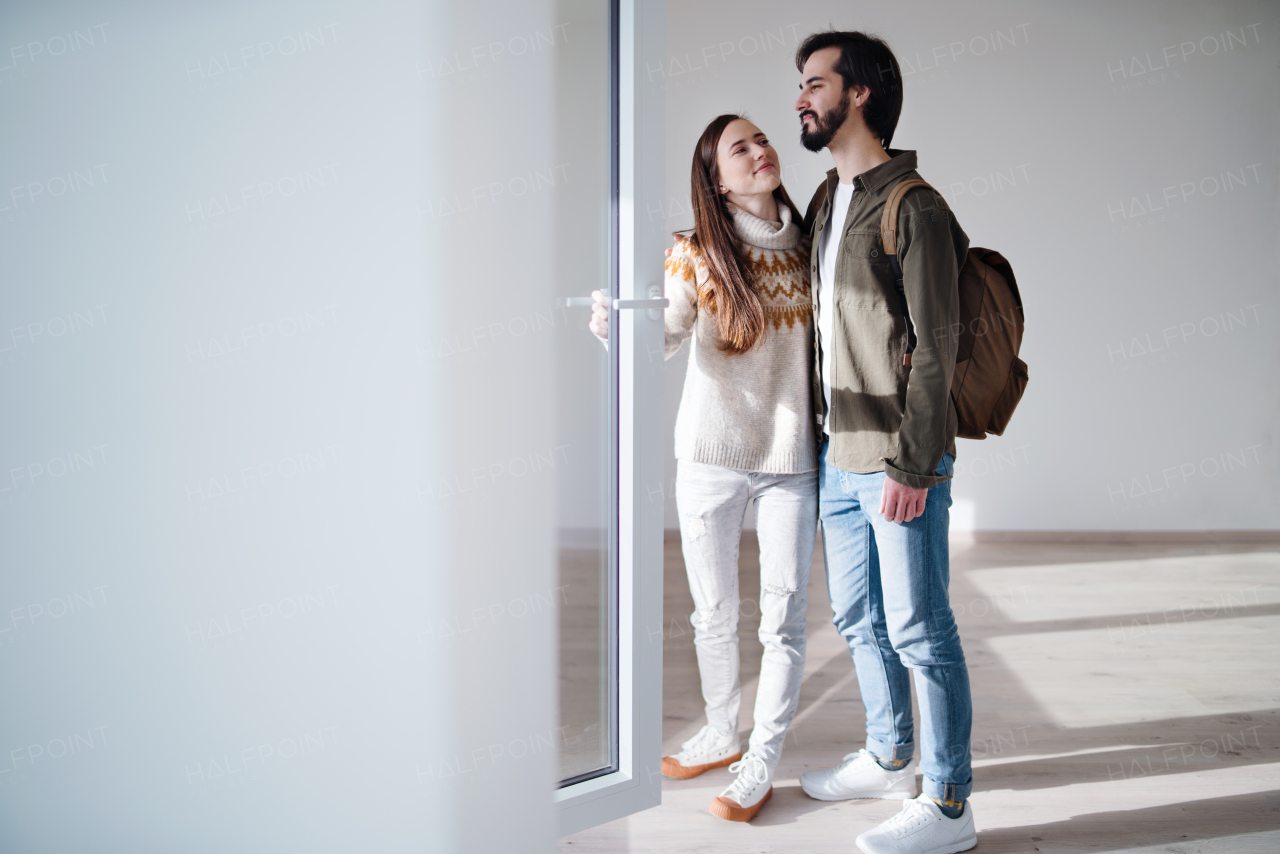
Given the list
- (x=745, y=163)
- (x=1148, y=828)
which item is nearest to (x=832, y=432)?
(x=745, y=163)

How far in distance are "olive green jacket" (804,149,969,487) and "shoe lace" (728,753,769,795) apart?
65cm

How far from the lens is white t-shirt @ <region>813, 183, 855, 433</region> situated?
1.58m

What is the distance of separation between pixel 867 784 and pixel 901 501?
27.2 inches

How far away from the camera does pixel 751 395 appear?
168 cm

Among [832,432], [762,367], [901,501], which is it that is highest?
[762,367]

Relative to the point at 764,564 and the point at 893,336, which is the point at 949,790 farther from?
the point at 893,336

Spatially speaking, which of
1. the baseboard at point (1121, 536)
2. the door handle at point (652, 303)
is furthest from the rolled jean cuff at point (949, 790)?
the baseboard at point (1121, 536)

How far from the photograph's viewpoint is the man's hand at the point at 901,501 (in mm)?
1451

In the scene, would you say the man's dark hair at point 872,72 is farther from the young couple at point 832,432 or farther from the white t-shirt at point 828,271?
the white t-shirt at point 828,271

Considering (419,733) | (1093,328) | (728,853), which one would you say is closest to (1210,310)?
(1093,328)

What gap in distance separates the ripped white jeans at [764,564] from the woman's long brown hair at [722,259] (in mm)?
286

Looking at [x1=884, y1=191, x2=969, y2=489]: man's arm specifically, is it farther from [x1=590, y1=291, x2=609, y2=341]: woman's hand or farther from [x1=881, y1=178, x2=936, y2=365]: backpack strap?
[x1=590, y1=291, x2=609, y2=341]: woman's hand

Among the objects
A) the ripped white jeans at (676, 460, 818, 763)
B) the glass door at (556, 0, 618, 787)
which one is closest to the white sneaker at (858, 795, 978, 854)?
the ripped white jeans at (676, 460, 818, 763)

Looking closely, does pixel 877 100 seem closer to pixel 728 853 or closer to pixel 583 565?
pixel 583 565
